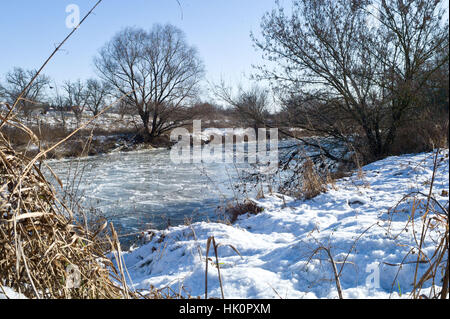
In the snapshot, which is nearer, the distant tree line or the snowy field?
the snowy field

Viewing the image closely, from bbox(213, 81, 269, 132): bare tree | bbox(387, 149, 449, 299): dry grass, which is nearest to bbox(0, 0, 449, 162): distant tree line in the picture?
bbox(213, 81, 269, 132): bare tree

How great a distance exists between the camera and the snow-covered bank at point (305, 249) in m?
2.08

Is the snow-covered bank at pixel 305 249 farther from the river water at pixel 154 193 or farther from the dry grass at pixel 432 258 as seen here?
the river water at pixel 154 193

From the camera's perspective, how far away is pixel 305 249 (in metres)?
2.72

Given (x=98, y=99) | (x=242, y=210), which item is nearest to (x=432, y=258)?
(x=242, y=210)

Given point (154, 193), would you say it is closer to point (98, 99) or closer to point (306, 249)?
point (98, 99)

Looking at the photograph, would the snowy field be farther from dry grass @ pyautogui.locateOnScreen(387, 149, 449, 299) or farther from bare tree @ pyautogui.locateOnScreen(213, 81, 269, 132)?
bare tree @ pyautogui.locateOnScreen(213, 81, 269, 132)

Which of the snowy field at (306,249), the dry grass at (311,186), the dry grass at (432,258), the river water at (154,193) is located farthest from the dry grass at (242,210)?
the dry grass at (432,258)

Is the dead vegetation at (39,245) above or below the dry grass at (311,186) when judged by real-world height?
above

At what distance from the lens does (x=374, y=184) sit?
5270mm

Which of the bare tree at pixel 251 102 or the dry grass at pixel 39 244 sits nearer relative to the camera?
the dry grass at pixel 39 244

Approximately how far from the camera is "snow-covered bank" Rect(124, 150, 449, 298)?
81.8 inches
